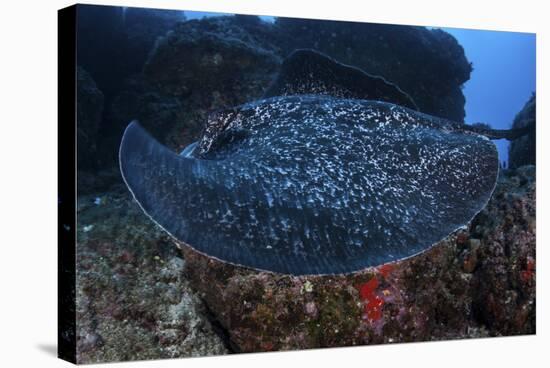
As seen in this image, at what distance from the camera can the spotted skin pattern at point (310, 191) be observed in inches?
83.7

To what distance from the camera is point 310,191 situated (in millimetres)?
2371

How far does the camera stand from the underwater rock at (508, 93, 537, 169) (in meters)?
4.83

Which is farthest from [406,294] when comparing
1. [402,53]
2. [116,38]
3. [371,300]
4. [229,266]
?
[116,38]

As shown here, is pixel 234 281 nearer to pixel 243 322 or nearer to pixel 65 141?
pixel 243 322

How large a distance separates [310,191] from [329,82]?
2.17 meters

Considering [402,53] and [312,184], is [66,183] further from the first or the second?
[402,53]

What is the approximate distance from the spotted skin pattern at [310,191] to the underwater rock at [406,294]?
1.12 meters

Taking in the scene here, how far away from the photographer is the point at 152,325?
355cm

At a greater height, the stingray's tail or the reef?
the reef

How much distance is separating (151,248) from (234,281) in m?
0.73

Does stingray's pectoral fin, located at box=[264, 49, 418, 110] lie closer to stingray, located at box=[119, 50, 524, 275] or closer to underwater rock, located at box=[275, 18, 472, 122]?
underwater rock, located at box=[275, 18, 472, 122]

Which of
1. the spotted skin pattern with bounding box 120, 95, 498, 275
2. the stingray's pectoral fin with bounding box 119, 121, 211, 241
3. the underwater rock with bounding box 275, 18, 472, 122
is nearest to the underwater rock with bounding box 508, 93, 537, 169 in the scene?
the underwater rock with bounding box 275, 18, 472, 122

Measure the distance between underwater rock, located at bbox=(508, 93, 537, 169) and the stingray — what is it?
1668mm

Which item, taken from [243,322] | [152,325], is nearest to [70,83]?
[152,325]
